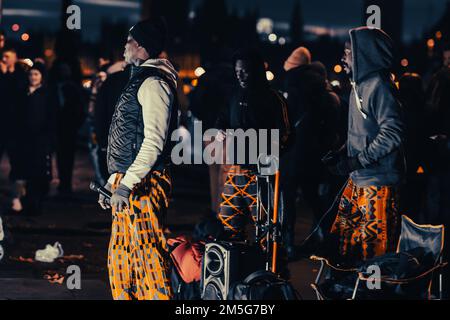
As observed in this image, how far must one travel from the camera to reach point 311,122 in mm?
12102

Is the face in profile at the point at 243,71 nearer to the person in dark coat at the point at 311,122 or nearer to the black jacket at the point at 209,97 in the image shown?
the person in dark coat at the point at 311,122

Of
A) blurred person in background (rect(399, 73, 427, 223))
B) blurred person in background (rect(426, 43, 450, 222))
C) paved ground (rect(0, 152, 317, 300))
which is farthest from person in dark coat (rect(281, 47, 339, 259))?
blurred person in background (rect(426, 43, 450, 222))

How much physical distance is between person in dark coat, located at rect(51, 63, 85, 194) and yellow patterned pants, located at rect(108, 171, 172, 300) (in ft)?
30.2

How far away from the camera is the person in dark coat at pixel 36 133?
47.2 feet

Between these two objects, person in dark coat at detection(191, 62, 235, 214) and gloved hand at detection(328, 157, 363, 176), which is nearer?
gloved hand at detection(328, 157, 363, 176)

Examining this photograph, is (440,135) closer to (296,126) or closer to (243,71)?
(296,126)

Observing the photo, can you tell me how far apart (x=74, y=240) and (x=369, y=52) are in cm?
523

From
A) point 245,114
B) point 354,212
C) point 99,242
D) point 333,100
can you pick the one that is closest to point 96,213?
point 99,242

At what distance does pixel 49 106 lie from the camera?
14.5 meters

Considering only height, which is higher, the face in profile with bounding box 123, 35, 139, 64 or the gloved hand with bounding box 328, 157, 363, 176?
the face in profile with bounding box 123, 35, 139, 64

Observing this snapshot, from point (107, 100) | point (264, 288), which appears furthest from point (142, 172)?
point (107, 100)

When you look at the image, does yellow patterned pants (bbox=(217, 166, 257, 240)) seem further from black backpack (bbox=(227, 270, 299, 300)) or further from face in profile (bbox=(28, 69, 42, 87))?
face in profile (bbox=(28, 69, 42, 87))

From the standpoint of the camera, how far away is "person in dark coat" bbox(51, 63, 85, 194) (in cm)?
1680

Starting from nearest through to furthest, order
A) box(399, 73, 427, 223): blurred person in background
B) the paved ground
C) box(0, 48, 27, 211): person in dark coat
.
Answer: the paved ground, box(399, 73, 427, 223): blurred person in background, box(0, 48, 27, 211): person in dark coat
